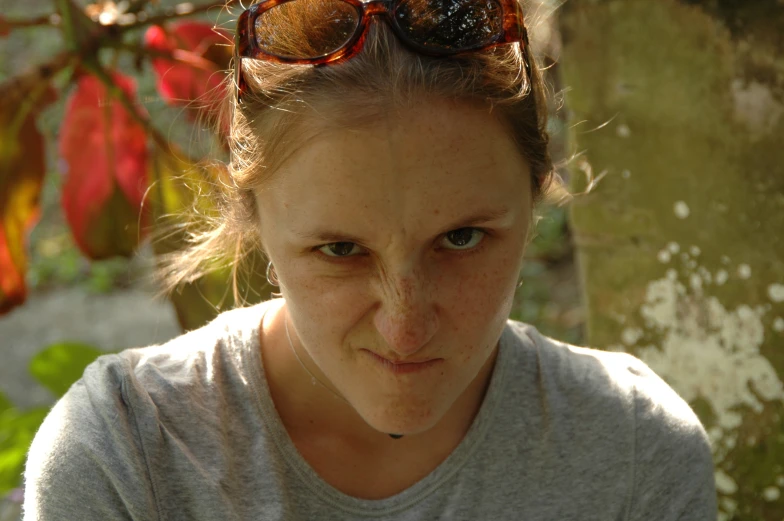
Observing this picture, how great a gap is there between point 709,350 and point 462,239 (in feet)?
2.94

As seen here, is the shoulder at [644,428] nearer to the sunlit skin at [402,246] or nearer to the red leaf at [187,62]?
the sunlit skin at [402,246]

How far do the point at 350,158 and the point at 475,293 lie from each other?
0.25m

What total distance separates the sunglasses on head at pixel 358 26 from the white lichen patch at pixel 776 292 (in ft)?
2.83

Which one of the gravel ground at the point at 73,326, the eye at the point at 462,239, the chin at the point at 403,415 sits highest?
the eye at the point at 462,239

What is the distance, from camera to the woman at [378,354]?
4.17ft

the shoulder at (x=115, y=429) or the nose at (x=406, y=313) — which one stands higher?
the nose at (x=406, y=313)

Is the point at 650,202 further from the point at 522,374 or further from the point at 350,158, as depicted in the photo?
the point at 350,158

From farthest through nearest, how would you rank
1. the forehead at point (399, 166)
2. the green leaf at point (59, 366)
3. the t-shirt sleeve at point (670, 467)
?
the green leaf at point (59, 366) < the t-shirt sleeve at point (670, 467) < the forehead at point (399, 166)

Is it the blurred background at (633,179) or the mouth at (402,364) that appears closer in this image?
the mouth at (402,364)

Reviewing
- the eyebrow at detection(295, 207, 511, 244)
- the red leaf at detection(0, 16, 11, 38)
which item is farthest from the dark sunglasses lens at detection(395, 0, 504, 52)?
the red leaf at detection(0, 16, 11, 38)

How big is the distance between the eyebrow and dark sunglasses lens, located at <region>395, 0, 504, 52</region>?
221mm

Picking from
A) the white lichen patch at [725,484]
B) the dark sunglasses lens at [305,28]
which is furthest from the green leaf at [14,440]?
the white lichen patch at [725,484]

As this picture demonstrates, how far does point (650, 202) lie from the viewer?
2027mm

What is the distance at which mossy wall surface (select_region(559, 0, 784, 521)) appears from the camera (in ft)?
6.13
